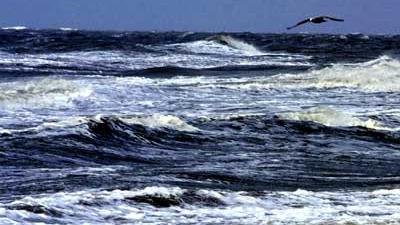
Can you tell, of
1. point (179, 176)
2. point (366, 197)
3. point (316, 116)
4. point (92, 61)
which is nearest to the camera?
point (366, 197)

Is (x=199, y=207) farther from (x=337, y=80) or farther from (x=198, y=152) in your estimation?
(x=337, y=80)

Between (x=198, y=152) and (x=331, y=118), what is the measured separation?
6.14 m

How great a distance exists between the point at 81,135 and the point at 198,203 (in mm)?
6667

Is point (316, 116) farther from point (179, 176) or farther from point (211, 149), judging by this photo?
point (179, 176)

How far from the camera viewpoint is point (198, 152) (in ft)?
50.5

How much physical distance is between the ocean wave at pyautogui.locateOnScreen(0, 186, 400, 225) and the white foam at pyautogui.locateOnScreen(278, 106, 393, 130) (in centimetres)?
895

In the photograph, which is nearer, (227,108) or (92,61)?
(227,108)

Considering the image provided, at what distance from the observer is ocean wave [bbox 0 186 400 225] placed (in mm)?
9274

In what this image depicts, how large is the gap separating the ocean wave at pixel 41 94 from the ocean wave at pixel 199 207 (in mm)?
12391

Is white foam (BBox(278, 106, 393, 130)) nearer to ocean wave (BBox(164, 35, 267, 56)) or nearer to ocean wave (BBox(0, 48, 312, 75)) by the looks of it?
A: ocean wave (BBox(0, 48, 312, 75))

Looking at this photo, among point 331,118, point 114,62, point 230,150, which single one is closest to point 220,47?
point 114,62

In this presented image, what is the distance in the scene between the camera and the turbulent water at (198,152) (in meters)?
9.87

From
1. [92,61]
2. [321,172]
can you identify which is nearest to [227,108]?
[321,172]

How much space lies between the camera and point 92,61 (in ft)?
158
